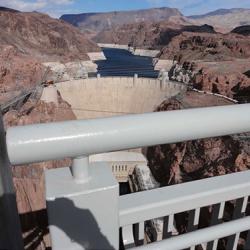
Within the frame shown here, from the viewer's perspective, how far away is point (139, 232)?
112 cm

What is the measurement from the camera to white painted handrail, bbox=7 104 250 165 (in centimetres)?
71

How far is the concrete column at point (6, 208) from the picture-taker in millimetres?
681

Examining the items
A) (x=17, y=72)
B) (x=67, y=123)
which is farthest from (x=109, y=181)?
(x=17, y=72)

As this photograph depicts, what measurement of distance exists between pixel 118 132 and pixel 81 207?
0.74ft

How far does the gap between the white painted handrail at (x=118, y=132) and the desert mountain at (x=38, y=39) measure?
5032 cm

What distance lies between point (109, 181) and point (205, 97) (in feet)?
65.7

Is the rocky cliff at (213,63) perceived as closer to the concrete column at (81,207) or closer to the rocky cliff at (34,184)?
the rocky cliff at (34,184)

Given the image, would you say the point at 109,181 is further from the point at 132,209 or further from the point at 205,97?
the point at 205,97

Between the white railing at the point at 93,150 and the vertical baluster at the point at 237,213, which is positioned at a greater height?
the white railing at the point at 93,150

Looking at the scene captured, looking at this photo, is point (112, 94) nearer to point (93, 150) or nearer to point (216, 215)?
point (216, 215)

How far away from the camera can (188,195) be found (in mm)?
1042

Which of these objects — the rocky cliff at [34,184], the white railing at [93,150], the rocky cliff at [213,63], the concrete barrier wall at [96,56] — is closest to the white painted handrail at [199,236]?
the white railing at [93,150]

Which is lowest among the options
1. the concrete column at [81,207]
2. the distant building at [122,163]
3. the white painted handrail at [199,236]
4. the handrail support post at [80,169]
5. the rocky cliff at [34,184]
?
the distant building at [122,163]

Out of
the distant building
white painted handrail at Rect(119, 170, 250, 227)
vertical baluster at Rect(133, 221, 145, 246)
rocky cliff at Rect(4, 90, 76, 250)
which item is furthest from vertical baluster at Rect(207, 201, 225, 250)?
the distant building
